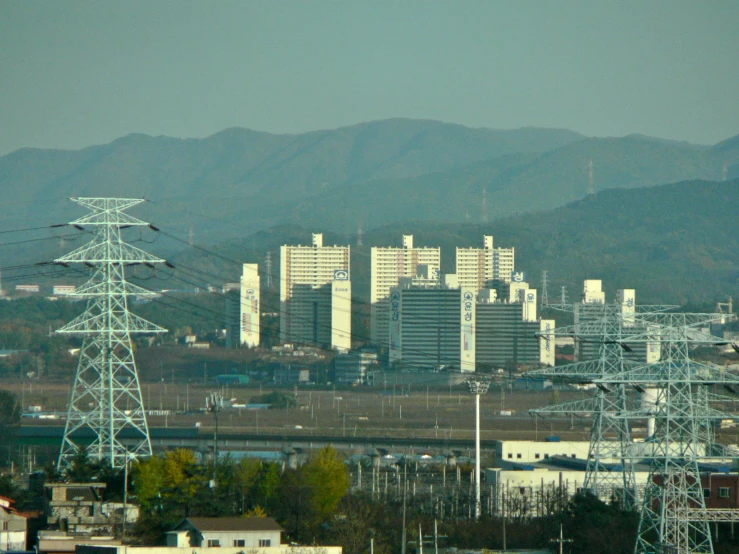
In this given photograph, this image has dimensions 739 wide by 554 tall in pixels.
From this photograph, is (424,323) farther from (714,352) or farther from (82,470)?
(82,470)

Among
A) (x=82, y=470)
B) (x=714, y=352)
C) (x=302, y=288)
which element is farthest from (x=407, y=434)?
(x=302, y=288)

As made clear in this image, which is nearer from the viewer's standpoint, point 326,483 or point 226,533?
point 226,533

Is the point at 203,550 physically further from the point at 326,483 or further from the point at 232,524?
the point at 326,483

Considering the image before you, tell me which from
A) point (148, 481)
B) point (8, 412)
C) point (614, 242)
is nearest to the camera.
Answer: point (148, 481)

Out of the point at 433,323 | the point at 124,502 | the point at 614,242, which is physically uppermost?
the point at 614,242

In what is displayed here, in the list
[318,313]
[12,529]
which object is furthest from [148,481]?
[318,313]

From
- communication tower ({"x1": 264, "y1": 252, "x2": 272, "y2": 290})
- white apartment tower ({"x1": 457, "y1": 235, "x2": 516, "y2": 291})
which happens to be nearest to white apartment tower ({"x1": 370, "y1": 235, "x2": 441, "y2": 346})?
white apartment tower ({"x1": 457, "y1": 235, "x2": 516, "y2": 291})
